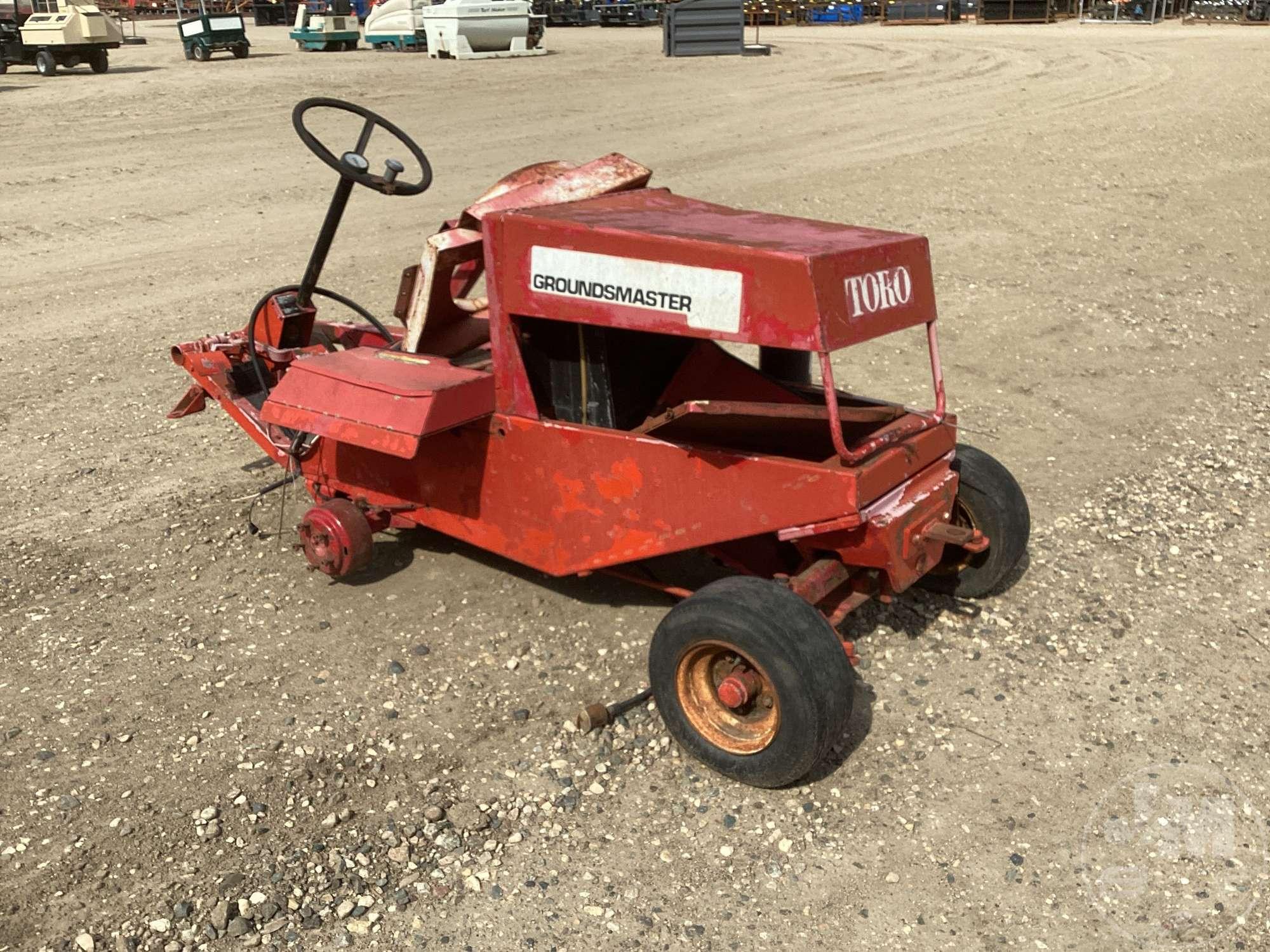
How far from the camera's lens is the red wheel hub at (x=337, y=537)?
464 cm

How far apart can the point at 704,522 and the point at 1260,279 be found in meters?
7.67

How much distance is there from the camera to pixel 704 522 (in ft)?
12.9

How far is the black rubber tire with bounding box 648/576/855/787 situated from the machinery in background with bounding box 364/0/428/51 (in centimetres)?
2132

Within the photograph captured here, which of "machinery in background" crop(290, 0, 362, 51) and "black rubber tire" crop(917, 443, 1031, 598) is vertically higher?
"machinery in background" crop(290, 0, 362, 51)

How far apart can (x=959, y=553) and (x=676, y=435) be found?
4.18ft

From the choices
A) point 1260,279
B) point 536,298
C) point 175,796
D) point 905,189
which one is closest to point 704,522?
point 536,298

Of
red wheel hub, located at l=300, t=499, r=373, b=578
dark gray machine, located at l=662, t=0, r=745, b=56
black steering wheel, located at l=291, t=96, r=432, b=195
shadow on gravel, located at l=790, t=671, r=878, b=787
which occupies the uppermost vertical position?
dark gray machine, located at l=662, t=0, r=745, b=56

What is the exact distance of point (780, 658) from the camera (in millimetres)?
3471

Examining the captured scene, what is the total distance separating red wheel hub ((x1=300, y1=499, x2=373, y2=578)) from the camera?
4.64 m

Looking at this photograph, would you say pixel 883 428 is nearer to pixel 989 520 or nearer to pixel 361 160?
pixel 989 520

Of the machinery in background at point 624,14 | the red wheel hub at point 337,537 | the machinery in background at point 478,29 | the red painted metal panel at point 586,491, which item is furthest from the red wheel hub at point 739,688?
the machinery in background at point 624,14

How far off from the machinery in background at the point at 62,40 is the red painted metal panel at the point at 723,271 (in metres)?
19.6

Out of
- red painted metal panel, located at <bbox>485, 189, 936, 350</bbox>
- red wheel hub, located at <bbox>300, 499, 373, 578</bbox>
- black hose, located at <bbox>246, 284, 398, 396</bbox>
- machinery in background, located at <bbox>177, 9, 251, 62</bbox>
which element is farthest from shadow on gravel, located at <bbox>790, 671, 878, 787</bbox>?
machinery in background, located at <bbox>177, 9, 251, 62</bbox>

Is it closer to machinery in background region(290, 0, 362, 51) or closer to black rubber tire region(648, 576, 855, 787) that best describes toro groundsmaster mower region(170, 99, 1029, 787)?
black rubber tire region(648, 576, 855, 787)
